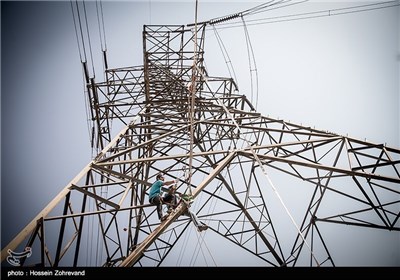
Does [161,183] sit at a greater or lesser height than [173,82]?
lesser

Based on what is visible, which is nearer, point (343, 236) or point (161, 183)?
point (161, 183)

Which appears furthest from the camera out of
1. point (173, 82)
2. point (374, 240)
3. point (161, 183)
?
point (374, 240)

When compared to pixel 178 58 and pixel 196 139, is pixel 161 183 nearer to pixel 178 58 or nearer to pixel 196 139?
pixel 196 139

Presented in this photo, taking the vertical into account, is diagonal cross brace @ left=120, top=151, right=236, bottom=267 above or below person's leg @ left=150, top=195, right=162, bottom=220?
above

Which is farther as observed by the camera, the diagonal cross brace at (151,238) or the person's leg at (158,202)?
the person's leg at (158,202)

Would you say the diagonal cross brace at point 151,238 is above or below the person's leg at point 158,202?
above

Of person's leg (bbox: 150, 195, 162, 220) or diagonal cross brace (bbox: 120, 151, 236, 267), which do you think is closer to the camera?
diagonal cross brace (bbox: 120, 151, 236, 267)

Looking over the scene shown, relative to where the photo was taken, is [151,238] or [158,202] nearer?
[151,238]

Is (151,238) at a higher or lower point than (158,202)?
higher

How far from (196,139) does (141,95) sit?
334cm
